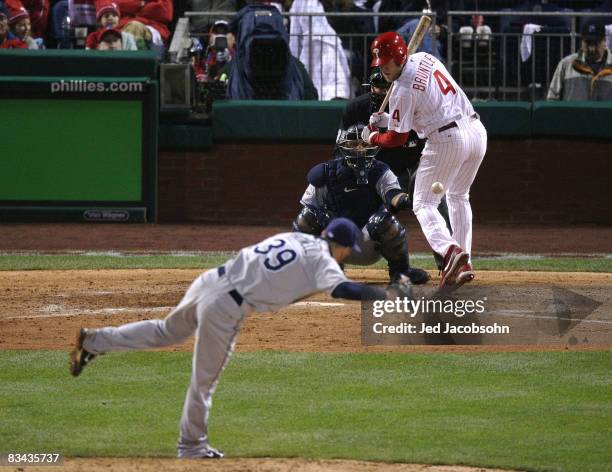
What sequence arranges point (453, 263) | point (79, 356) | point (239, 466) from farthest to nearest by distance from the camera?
point (453, 263) < point (79, 356) < point (239, 466)

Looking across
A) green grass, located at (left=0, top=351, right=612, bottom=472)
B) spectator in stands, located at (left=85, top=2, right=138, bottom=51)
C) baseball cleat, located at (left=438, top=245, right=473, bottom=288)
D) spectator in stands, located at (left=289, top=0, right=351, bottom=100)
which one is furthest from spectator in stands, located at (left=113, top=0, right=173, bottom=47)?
green grass, located at (left=0, top=351, right=612, bottom=472)

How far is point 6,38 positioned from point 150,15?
2.12 meters

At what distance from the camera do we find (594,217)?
50.4 feet

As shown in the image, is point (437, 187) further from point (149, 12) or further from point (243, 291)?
point (149, 12)

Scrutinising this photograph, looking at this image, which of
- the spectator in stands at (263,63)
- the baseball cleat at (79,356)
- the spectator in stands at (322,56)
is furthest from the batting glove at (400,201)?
the spectator in stands at (322,56)

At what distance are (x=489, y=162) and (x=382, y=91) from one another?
184 inches

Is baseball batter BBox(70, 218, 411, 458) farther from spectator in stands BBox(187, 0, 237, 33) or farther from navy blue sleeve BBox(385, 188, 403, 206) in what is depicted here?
spectator in stands BBox(187, 0, 237, 33)

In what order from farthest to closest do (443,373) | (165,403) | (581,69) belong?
(581,69) → (443,373) → (165,403)

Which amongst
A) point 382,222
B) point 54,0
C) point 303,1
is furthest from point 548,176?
point 54,0

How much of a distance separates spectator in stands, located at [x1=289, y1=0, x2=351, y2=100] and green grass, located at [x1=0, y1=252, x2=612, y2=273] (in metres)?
3.35

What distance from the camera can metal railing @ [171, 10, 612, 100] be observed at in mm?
14967

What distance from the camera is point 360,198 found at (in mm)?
10023

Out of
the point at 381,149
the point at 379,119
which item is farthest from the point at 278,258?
the point at 381,149

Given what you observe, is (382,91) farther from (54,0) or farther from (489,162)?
(54,0)
